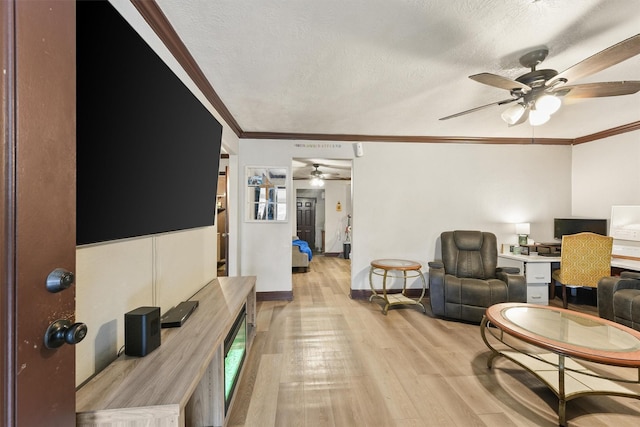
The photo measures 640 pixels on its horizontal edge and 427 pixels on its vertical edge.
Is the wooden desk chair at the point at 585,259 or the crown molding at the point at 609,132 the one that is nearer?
the wooden desk chair at the point at 585,259

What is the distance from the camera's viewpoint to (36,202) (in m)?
0.69

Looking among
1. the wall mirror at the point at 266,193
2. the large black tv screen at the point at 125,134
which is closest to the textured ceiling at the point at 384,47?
the large black tv screen at the point at 125,134

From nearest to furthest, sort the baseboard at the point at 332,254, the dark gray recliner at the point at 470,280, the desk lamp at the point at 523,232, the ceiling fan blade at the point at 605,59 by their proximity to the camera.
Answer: the ceiling fan blade at the point at 605,59 → the dark gray recliner at the point at 470,280 → the desk lamp at the point at 523,232 → the baseboard at the point at 332,254

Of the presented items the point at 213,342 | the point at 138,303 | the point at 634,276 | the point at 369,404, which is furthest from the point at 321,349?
the point at 634,276

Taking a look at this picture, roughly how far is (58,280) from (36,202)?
21 cm

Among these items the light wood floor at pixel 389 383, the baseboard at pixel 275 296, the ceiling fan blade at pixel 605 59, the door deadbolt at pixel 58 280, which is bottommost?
the light wood floor at pixel 389 383

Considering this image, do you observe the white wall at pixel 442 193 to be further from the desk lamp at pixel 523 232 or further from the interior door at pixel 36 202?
the interior door at pixel 36 202

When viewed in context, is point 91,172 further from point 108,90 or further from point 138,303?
point 138,303

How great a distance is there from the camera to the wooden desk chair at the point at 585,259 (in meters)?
3.19

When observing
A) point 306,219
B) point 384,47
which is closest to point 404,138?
point 384,47

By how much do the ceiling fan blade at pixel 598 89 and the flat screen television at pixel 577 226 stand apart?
2652 mm

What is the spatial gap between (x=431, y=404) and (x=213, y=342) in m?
1.55

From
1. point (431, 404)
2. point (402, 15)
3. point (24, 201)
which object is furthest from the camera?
point (431, 404)

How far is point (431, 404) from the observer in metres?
1.89
